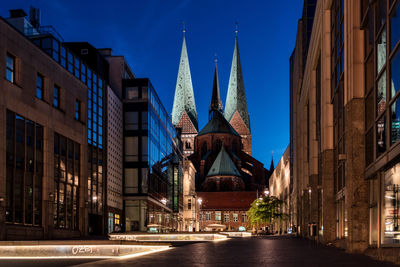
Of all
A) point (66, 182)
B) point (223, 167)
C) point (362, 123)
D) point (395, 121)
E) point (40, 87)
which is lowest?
point (66, 182)

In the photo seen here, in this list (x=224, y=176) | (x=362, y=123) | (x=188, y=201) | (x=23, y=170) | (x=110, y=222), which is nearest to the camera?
(x=362, y=123)

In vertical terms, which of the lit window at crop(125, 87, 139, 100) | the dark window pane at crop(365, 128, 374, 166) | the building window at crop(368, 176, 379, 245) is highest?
the lit window at crop(125, 87, 139, 100)

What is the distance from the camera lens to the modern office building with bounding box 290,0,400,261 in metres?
19.1

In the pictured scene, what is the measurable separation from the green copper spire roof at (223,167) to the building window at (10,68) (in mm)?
135915

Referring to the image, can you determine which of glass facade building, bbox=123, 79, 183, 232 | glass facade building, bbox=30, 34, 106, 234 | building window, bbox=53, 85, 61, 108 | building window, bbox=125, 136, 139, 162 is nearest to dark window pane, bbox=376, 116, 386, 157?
building window, bbox=53, 85, 61, 108

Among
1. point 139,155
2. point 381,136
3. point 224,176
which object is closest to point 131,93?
point 139,155

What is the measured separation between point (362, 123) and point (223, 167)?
15247cm

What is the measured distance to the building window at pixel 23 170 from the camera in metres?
39.2

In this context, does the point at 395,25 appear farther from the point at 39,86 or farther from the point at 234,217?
the point at 234,217

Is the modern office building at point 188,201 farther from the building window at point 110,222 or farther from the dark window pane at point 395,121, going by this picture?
the dark window pane at point 395,121

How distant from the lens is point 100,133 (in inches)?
2453

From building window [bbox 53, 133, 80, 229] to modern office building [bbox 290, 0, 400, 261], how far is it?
22.2 meters

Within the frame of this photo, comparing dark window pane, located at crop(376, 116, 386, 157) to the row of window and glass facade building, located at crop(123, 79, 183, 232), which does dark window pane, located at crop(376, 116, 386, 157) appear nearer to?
the row of window

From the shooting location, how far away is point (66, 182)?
165 feet
